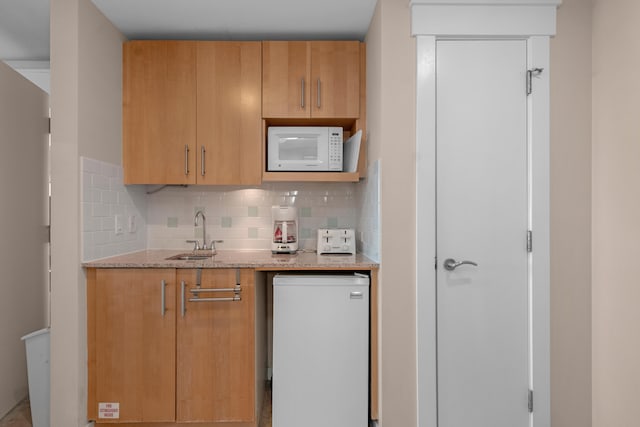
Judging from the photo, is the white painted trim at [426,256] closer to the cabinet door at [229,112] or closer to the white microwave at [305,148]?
the white microwave at [305,148]

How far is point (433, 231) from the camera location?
1.81 m

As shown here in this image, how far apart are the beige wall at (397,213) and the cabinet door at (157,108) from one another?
1263 mm

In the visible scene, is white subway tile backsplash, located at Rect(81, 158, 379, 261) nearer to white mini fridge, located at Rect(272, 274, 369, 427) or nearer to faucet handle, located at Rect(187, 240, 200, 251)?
faucet handle, located at Rect(187, 240, 200, 251)

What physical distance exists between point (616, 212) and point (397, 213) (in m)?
1.01

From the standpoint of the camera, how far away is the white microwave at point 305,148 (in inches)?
93.4

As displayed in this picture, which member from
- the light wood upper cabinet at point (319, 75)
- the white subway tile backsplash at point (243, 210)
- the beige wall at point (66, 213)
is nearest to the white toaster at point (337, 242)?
the white subway tile backsplash at point (243, 210)

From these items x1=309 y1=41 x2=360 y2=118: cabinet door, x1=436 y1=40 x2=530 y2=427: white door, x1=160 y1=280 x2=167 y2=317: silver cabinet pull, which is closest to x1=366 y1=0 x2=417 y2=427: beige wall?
x1=436 y1=40 x2=530 y2=427: white door

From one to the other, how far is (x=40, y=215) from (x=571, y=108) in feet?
11.0

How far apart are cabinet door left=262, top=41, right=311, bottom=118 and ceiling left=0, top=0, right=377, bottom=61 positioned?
106 millimetres

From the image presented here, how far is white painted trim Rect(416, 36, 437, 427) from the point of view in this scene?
1810 mm

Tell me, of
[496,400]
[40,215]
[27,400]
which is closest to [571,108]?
[496,400]

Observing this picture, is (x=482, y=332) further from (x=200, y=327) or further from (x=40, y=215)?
(x=40, y=215)

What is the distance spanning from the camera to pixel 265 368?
256cm

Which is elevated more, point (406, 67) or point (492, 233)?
point (406, 67)
